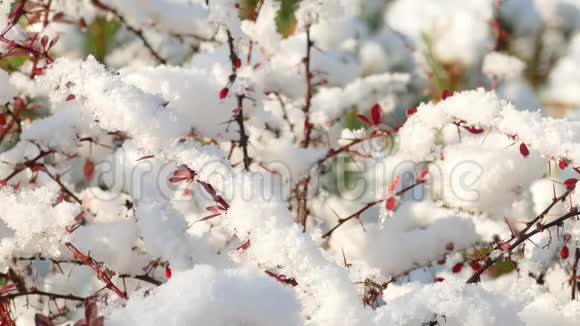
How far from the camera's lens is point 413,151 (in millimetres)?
1068

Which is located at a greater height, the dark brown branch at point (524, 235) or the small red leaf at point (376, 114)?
the small red leaf at point (376, 114)

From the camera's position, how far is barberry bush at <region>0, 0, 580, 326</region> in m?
0.69

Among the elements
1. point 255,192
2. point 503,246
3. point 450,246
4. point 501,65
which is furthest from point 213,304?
point 501,65

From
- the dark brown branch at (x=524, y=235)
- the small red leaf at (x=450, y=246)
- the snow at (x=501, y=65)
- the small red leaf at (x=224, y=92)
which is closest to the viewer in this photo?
the dark brown branch at (x=524, y=235)

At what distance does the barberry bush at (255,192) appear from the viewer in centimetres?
69

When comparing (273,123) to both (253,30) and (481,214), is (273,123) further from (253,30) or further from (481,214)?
(481,214)

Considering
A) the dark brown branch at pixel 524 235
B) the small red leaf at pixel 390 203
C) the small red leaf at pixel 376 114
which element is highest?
the small red leaf at pixel 376 114

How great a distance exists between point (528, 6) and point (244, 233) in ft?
11.6

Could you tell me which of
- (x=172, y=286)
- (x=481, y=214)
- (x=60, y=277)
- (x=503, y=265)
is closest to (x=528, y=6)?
(x=503, y=265)

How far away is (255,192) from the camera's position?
0.74m

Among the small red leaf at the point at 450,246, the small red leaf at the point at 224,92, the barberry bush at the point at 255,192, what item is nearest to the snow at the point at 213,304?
the barberry bush at the point at 255,192

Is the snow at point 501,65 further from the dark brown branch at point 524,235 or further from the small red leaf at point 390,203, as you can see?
the dark brown branch at point 524,235

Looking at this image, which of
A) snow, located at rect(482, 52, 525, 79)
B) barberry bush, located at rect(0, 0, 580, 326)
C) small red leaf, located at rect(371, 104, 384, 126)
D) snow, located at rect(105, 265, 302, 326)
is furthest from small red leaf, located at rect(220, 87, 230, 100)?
snow, located at rect(482, 52, 525, 79)

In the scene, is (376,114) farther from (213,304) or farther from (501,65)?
(501,65)
